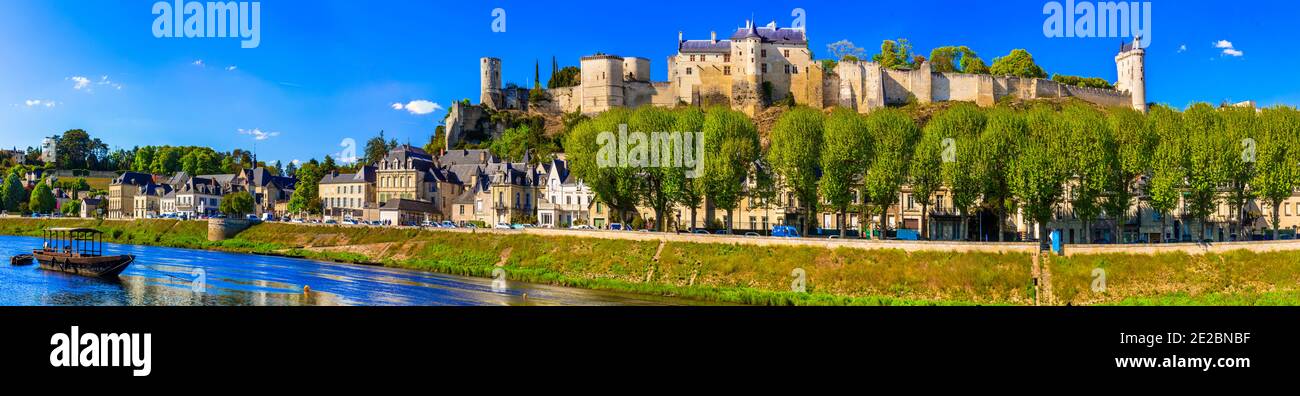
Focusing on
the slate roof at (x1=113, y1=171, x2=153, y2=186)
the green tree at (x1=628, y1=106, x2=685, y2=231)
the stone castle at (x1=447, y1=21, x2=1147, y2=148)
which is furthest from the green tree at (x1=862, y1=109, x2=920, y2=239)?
the slate roof at (x1=113, y1=171, x2=153, y2=186)

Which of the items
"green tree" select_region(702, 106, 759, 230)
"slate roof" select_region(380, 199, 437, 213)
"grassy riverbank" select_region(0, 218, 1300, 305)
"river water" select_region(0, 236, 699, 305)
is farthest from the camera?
"slate roof" select_region(380, 199, 437, 213)

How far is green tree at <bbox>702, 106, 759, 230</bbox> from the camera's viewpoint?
5716 centimetres

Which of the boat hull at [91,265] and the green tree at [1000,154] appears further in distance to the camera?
the green tree at [1000,154]

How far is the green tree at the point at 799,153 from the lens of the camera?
55.7 metres

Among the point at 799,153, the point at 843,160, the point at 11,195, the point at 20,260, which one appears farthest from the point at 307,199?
the point at 843,160

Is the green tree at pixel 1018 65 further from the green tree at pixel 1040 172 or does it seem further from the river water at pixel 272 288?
the river water at pixel 272 288

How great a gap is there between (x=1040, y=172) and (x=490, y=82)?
96760 millimetres

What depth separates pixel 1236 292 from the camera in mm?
42406

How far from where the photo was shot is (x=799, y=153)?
183 ft

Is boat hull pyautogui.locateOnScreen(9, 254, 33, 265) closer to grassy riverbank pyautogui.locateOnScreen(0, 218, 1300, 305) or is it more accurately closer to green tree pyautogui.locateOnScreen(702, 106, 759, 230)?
grassy riverbank pyautogui.locateOnScreen(0, 218, 1300, 305)

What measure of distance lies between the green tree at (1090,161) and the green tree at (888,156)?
8720mm

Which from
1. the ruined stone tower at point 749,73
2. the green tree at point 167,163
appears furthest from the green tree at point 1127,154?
the green tree at point 167,163

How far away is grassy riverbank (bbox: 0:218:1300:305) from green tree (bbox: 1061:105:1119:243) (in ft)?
15.0

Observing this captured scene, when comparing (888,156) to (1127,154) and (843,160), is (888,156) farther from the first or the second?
(1127,154)
